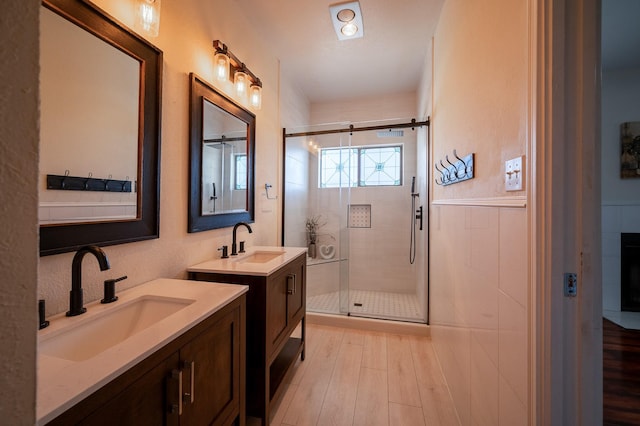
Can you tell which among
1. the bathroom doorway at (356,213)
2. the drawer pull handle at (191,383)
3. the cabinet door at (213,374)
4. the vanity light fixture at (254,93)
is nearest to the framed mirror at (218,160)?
the vanity light fixture at (254,93)

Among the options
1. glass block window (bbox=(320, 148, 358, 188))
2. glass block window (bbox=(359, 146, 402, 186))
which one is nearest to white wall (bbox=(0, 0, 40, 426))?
glass block window (bbox=(320, 148, 358, 188))

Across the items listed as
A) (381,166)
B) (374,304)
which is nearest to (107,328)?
(374,304)

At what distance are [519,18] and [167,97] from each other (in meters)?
1.57

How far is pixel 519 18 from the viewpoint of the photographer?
0.88 m

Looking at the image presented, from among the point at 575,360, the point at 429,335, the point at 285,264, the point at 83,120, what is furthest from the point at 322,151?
the point at 575,360

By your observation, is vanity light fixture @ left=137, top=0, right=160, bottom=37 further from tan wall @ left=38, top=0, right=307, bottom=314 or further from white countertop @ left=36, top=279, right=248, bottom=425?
white countertop @ left=36, top=279, right=248, bottom=425

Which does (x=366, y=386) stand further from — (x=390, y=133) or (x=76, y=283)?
(x=390, y=133)

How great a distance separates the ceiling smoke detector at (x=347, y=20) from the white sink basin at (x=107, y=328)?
2.28 m

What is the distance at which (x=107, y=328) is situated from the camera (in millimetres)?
937

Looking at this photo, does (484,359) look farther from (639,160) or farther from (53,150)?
(639,160)

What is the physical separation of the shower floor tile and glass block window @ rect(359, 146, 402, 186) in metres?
1.52

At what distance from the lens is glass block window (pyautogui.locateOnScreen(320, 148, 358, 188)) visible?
336 centimetres

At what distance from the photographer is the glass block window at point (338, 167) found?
3.36 meters

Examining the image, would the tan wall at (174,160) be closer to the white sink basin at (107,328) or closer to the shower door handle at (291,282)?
the white sink basin at (107,328)
